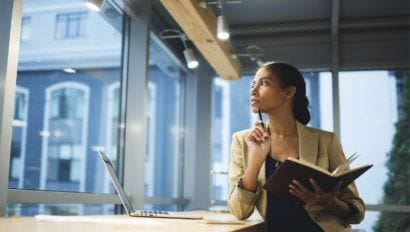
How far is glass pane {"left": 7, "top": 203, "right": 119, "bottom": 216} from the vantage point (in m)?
2.37

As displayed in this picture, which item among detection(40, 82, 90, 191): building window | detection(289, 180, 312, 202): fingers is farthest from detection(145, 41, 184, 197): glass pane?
Answer: detection(289, 180, 312, 202): fingers

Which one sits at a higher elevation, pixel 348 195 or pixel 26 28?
pixel 26 28

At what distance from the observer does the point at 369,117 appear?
16.6 ft

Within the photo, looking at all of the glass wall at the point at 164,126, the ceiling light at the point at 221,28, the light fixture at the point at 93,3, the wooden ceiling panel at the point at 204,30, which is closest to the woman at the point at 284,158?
the light fixture at the point at 93,3

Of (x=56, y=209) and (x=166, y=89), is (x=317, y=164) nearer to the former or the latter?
(x=56, y=209)

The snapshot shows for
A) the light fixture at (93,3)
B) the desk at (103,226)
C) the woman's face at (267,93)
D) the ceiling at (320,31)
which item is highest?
the ceiling at (320,31)

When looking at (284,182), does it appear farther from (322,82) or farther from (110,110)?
(322,82)

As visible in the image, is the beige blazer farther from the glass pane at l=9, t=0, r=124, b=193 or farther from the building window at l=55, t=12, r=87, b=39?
the building window at l=55, t=12, r=87, b=39

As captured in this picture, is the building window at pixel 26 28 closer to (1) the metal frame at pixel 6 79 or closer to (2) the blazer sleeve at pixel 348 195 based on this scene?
(1) the metal frame at pixel 6 79

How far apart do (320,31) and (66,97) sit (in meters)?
2.97

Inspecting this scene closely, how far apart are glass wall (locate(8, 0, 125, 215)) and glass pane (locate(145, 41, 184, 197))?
0.94 meters

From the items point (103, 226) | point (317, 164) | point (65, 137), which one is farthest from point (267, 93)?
point (65, 137)

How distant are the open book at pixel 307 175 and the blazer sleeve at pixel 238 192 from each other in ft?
0.55

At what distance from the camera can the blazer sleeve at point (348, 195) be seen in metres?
1.78
